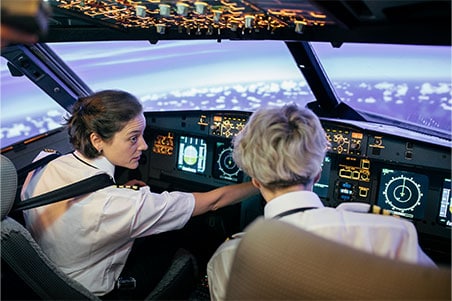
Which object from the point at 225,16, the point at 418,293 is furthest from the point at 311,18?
the point at 418,293

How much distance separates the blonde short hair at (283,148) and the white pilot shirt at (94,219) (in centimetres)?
48

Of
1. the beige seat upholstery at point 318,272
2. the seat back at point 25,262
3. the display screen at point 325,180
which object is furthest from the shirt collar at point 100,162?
the display screen at point 325,180

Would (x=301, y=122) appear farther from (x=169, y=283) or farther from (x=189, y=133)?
(x=189, y=133)

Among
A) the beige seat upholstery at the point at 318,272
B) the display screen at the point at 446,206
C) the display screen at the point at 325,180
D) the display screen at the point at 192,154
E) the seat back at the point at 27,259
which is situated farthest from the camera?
the display screen at the point at 192,154

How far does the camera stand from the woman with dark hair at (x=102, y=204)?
160cm

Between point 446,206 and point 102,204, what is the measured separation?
168 cm

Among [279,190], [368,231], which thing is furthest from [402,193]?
[368,231]

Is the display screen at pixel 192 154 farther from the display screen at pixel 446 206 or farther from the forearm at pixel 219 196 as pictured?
the display screen at pixel 446 206

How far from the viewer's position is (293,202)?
4.03ft

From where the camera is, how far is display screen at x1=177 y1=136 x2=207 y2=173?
3.02 metres

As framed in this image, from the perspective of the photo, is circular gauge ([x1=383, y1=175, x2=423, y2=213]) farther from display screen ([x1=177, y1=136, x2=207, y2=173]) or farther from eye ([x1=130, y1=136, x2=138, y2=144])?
eye ([x1=130, y1=136, x2=138, y2=144])

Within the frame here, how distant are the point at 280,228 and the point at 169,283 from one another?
3.57 ft

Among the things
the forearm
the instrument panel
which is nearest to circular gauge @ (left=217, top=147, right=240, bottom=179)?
the instrument panel

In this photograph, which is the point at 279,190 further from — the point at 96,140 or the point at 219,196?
the point at 96,140
